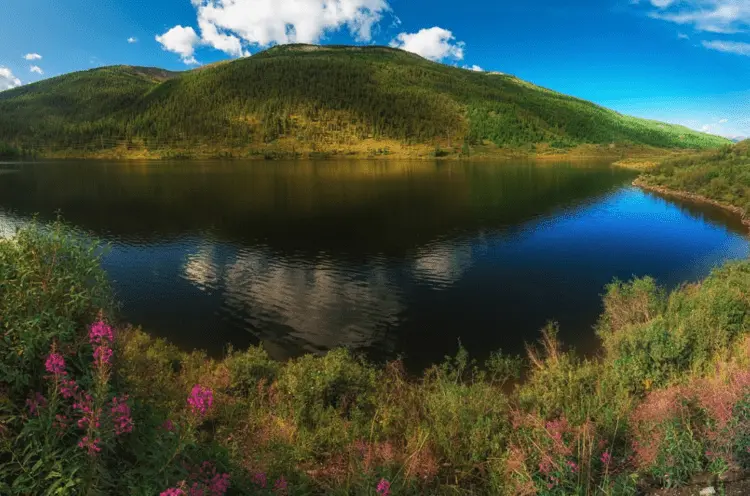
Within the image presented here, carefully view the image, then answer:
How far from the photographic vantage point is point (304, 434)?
12.4m

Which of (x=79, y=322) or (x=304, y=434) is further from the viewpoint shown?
(x=304, y=434)

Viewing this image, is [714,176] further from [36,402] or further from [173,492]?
[36,402]

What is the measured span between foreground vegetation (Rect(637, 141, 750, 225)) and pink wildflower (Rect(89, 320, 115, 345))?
75856mm

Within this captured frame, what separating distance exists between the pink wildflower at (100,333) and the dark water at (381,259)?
1749 cm

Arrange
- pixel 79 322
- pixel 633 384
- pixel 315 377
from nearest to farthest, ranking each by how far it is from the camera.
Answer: pixel 79 322 < pixel 633 384 < pixel 315 377

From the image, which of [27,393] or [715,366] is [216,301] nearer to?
[27,393]

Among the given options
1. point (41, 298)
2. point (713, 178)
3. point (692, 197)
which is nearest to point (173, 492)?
point (41, 298)

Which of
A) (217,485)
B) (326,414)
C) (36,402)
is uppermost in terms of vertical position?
(36,402)

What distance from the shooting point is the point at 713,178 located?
269 ft

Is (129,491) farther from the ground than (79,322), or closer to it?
closer to it

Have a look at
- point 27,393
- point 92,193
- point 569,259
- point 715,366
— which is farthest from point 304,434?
point 92,193

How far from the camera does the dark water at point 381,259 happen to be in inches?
1010

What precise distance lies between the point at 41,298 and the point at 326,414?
979cm

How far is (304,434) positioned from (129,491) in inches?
301
